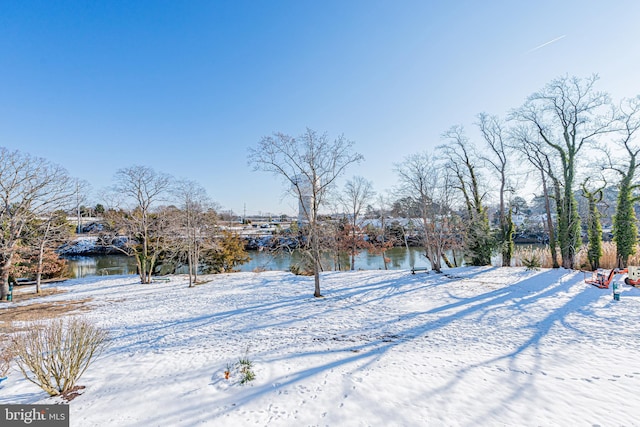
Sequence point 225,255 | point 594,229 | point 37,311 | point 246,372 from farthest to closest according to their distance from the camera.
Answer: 1. point 225,255
2. point 594,229
3. point 37,311
4. point 246,372

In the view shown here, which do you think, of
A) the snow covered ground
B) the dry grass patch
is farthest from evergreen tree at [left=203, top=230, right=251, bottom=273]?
the snow covered ground

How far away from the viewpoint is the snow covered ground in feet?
11.8

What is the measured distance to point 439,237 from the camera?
51.5 ft

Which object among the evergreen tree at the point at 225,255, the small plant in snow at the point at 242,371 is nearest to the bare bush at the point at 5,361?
the small plant in snow at the point at 242,371

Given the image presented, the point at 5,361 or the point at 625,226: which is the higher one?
the point at 625,226

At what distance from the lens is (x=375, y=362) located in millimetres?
5176

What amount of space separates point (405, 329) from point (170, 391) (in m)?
5.73

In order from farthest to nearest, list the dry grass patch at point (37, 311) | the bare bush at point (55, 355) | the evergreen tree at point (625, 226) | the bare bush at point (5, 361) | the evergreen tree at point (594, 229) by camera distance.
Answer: the evergreen tree at point (594, 229)
the evergreen tree at point (625, 226)
the dry grass patch at point (37, 311)
the bare bush at point (5, 361)
the bare bush at point (55, 355)

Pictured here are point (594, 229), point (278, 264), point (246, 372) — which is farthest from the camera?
point (278, 264)

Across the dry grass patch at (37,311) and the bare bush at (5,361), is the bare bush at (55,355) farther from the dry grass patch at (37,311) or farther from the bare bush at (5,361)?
the dry grass patch at (37,311)

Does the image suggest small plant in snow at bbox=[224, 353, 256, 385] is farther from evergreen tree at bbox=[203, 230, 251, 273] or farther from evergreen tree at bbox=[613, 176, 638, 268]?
evergreen tree at bbox=[613, 176, 638, 268]

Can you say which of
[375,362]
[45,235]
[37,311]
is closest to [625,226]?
[375,362]

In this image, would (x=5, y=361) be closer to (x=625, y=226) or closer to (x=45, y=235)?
(x=45, y=235)

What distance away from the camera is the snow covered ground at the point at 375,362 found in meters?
3.61
